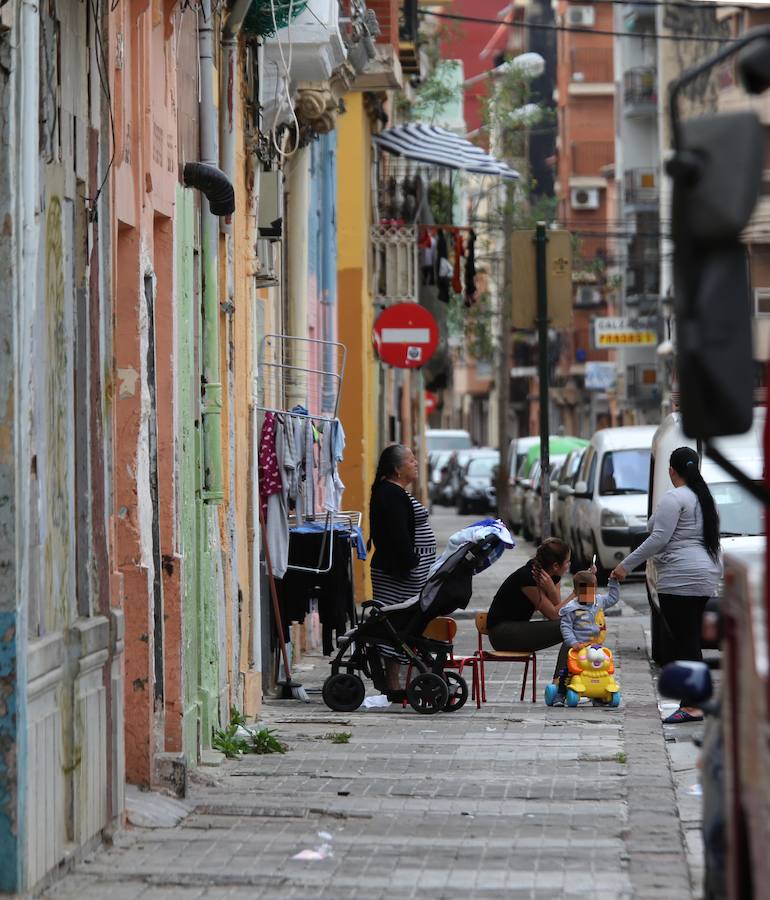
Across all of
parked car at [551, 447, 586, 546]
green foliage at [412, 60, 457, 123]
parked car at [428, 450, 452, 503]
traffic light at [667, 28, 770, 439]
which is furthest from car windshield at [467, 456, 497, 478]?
traffic light at [667, 28, 770, 439]

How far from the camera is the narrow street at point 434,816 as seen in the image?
28.2 feet

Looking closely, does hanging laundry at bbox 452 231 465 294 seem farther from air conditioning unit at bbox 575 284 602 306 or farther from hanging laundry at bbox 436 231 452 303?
air conditioning unit at bbox 575 284 602 306

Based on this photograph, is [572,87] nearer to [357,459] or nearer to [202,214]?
[357,459]

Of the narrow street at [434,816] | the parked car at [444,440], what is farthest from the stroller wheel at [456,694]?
the parked car at [444,440]

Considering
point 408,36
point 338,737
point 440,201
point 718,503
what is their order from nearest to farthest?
point 338,737 → point 718,503 → point 408,36 → point 440,201

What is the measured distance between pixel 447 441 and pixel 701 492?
2261 inches

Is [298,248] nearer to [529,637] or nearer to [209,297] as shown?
[529,637]

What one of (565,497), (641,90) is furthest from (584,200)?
(565,497)

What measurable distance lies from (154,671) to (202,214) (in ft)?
10.3

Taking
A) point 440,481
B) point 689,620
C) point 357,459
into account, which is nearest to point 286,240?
point 357,459

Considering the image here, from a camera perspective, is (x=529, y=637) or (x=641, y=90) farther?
(x=641, y=90)

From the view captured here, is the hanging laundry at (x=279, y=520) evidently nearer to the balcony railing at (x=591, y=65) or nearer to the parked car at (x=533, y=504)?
the parked car at (x=533, y=504)

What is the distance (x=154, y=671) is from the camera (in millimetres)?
10883

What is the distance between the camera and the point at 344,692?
14.6 m
